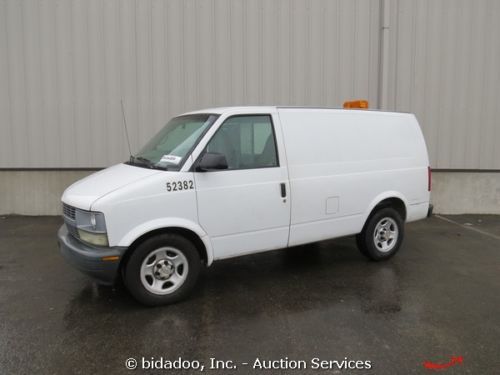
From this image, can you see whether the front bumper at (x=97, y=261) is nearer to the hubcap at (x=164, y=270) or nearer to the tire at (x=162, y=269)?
the tire at (x=162, y=269)

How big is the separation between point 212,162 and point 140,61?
5.38 meters

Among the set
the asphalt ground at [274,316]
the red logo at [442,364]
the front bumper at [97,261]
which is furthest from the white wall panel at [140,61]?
the red logo at [442,364]

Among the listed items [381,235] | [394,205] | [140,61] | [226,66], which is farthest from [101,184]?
[226,66]

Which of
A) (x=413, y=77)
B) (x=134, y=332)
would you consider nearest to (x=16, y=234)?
(x=134, y=332)

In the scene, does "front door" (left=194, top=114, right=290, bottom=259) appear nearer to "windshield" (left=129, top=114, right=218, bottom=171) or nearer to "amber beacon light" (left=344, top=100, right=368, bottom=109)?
"windshield" (left=129, top=114, right=218, bottom=171)

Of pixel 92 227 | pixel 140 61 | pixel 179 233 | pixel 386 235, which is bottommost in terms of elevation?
pixel 386 235

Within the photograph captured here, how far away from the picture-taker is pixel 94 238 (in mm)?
3971

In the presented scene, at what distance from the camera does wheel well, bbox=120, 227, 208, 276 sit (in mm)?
4105

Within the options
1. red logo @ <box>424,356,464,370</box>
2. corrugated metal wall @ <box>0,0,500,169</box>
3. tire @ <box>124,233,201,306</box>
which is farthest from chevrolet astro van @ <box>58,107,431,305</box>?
corrugated metal wall @ <box>0,0,500,169</box>

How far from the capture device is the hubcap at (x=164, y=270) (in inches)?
164

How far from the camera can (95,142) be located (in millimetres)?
8750

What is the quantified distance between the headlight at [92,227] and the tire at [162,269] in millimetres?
335

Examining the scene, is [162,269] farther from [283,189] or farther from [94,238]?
[283,189]

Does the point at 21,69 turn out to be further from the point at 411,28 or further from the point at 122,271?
the point at 411,28
